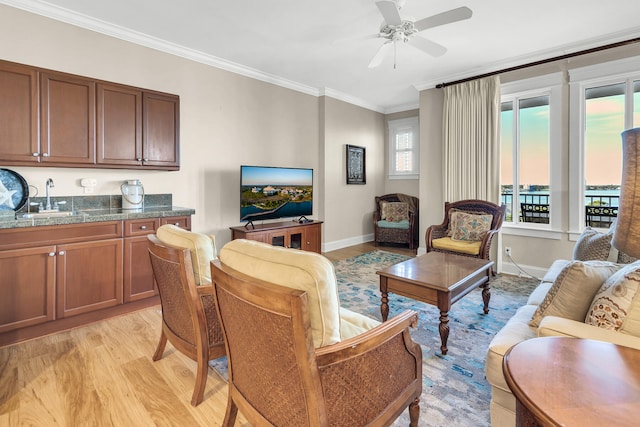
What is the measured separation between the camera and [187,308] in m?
1.67

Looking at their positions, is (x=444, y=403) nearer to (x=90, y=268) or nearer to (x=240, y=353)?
(x=240, y=353)

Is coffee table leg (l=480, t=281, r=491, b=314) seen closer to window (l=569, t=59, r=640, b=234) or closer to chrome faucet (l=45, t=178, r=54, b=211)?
window (l=569, t=59, r=640, b=234)

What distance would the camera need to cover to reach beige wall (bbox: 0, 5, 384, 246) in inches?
112

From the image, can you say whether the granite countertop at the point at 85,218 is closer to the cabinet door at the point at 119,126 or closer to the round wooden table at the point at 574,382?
the cabinet door at the point at 119,126

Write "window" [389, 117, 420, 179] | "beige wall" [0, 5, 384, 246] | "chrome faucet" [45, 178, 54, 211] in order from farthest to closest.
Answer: "window" [389, 117, 420, 179], "beige wall" [0, 5, 384, 246], "chrome faucet" [45, 178, 54, 211]

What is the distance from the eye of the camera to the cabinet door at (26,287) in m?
2.21

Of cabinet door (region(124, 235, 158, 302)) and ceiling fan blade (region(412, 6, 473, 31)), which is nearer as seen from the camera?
ceiling fan blade (region(412, 6, 473, 31))

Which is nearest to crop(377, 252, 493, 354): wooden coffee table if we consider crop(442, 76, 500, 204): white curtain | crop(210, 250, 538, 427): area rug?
crop(210, 250, 538, 427): area rug

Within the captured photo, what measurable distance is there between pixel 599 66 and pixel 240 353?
4.75m

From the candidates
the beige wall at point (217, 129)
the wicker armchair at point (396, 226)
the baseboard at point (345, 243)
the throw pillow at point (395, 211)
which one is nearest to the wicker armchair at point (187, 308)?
the beige wall at point (217, 129)

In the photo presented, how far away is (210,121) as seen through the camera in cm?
396

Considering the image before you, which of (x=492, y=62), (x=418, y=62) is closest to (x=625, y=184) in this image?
(x=418, y=62)

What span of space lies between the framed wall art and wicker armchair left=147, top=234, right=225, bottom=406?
4438 millimetres

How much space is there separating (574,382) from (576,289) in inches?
27.4
